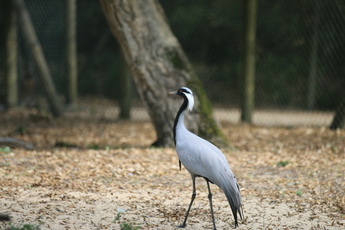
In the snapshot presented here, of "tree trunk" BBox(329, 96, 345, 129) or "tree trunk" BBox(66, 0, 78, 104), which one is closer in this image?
"tree trunk" BBox(329, 96, 345, 129)

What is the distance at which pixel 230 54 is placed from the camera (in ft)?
39.5

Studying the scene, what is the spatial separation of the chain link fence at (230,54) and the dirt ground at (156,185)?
2174mm

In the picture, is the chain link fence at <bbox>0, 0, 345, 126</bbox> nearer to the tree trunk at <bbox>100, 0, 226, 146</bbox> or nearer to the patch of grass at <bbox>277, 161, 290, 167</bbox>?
the tree trunk at <bbox>100, 0, 226, 146</bbox>

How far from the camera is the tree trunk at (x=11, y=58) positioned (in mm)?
11023

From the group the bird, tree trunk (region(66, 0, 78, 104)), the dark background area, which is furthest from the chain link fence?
the bird

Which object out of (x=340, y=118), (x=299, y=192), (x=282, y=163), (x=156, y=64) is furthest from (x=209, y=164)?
(x=340, y=118)

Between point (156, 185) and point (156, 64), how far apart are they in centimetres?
215

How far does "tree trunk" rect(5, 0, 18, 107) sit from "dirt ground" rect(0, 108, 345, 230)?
337cm

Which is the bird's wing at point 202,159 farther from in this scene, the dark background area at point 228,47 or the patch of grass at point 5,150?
the dark background area at point 228,47

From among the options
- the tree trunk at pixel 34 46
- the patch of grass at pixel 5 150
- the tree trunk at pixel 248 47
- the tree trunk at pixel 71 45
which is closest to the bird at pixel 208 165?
the patch of grass at pixel 5 150

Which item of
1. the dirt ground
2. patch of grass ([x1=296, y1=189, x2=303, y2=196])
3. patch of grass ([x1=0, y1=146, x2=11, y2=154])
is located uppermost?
patch of grass ([x1=296, y1=189, x2=303, y2=196])

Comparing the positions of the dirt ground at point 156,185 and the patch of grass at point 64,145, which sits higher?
the dirt ground at point 156,185

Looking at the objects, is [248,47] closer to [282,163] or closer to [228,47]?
[228,47]

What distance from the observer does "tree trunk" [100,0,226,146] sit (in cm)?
680
